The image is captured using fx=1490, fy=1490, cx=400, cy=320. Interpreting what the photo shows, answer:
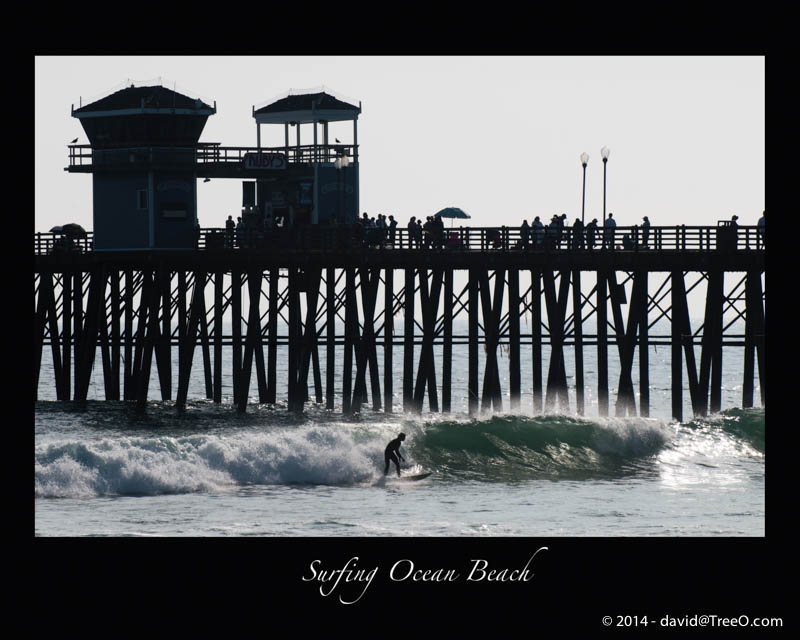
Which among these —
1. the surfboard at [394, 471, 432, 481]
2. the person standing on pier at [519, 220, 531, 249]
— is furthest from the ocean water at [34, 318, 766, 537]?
the person standing on pier at [519, 220, 531, 249]

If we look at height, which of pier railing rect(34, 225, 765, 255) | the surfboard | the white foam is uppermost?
pier railing rect(34, 225, 765, 255)

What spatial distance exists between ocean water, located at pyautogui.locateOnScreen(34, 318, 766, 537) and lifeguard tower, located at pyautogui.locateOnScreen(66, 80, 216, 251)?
4.97m

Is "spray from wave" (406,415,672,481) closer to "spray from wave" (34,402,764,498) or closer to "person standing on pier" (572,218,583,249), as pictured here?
"spray from wave" (34,402,764,498)

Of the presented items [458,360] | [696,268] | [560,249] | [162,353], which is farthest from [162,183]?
[458,360]

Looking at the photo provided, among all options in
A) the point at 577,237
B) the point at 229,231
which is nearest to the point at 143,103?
the point at 229,231

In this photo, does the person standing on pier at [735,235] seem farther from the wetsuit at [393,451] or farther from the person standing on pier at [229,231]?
the person standing on pier at [229,231]

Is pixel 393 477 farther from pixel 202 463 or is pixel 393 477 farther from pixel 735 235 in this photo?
pixel 735 235

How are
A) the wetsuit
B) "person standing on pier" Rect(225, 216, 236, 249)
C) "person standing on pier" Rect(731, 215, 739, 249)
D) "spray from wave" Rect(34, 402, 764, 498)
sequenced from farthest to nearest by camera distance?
"person standing on pier" Rect(225, 216, 236, 249) < "person standing on pier" Rect(731, 215, 739, 249) < the wetsuit < "spray from wave" Rect(34, 402, 764, 498)

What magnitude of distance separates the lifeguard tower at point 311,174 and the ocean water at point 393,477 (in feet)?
18.4

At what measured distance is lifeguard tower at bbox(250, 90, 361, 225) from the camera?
40375 mm

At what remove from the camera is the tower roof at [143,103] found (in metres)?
39.4

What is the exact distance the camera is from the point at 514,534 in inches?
920

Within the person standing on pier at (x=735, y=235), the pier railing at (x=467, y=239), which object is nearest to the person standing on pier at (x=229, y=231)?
the pier railing at (x=467, y=239)
